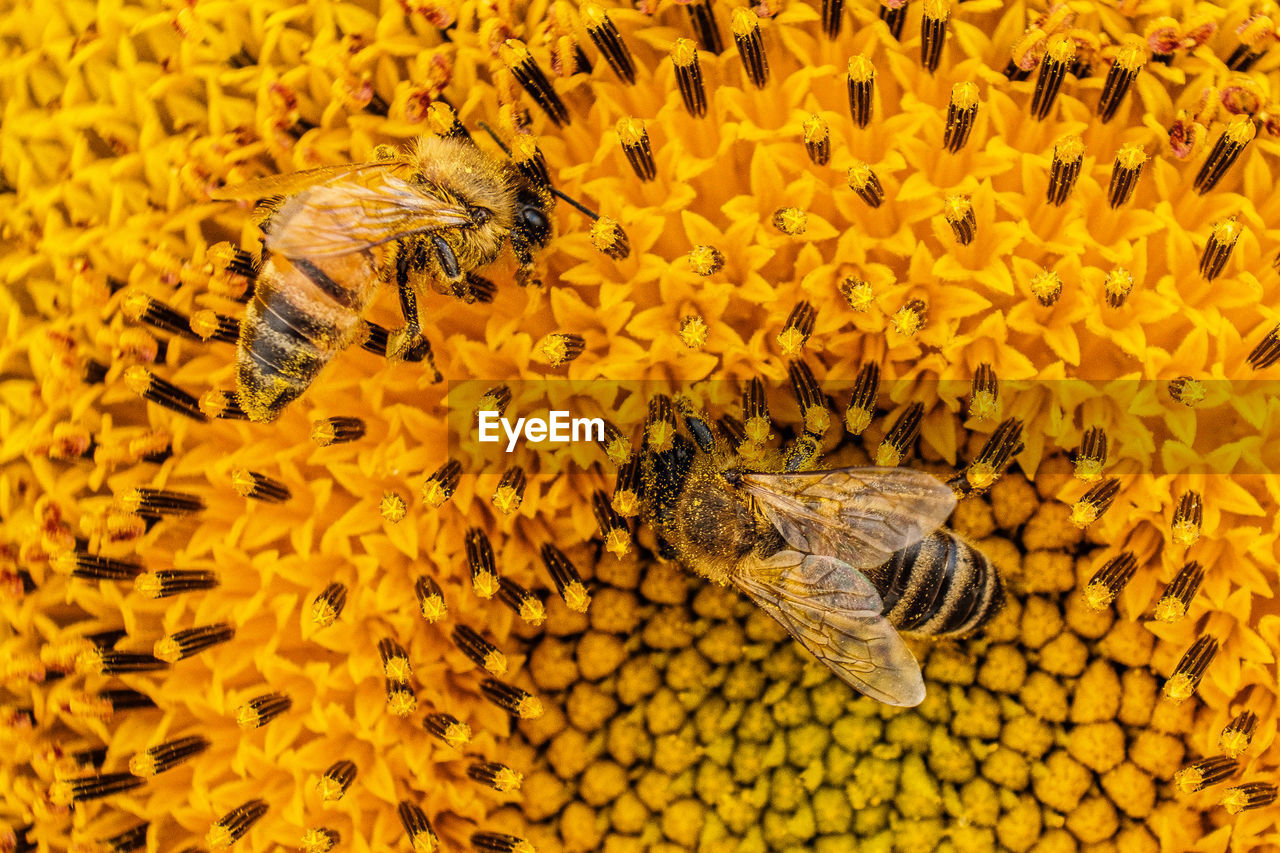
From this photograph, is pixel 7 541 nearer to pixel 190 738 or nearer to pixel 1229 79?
pixel 190 738

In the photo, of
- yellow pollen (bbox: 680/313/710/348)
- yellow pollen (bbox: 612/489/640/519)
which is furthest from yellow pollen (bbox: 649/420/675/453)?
yellow pollen (bbox: 680/313/710/348)

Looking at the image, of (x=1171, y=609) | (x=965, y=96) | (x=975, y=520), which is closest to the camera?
(x=965, y=96)

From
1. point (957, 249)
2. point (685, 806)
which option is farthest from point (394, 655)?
point (957, 249)

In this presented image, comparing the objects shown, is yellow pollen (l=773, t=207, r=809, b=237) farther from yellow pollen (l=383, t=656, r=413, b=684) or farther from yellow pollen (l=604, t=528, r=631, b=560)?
yellow pollen (l=383, t=656, r=413, b=684)

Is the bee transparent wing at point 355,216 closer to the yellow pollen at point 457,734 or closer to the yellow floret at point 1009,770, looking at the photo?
the yellow pollen at point 457,734

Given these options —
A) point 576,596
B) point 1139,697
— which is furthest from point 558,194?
point 1139,697

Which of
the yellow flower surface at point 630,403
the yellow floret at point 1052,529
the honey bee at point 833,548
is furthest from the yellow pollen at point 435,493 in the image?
the yellow floret at point 1052,529

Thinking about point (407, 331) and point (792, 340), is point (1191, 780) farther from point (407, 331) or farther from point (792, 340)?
point (407, 331)
